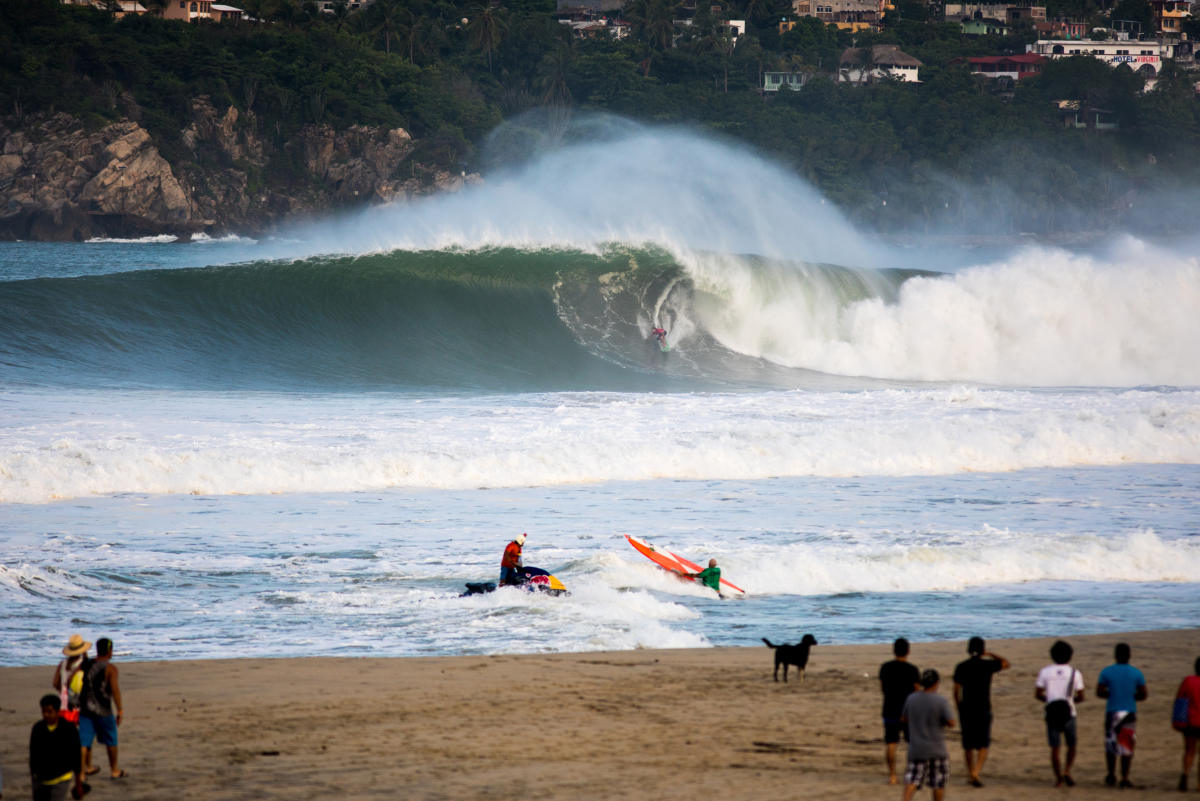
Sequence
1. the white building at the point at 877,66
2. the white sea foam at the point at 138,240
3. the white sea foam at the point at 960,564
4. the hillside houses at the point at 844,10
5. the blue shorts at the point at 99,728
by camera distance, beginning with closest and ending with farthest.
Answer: the blue shorts at the point at 99,728 < the white sea foam at the point at 960,564 < the white sea foam at the point at 138,240 < the white building at the point at 877,66 < the hillside houses at the point at 844,10

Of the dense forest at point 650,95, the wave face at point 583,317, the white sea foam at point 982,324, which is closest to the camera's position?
the wave face at point 583,317

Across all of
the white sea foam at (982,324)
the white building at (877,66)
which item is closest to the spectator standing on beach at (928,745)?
the white sea foam at (982,324)

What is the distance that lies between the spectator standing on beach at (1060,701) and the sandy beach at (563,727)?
0.41 feet

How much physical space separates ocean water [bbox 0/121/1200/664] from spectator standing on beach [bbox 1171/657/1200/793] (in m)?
3.37

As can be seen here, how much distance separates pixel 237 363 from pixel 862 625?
16196 mm

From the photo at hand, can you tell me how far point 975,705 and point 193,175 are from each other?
235 feet

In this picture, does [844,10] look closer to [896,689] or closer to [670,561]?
[670,561]

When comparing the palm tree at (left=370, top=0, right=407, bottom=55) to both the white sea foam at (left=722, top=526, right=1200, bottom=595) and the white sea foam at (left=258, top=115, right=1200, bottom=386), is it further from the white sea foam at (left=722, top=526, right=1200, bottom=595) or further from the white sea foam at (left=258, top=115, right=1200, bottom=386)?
the white sea foam at (left=722, top=526, right=1200, bottom=595)

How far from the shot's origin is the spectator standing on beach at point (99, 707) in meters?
6.25

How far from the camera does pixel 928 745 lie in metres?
5.63

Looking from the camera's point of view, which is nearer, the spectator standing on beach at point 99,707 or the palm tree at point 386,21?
the spectator standing on beach at point 99,707

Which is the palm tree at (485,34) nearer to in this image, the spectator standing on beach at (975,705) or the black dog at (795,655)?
the black dog at (795,655)

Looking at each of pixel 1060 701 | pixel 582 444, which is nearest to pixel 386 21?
pixel 582 444

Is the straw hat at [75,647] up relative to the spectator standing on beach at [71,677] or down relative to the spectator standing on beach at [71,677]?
up
